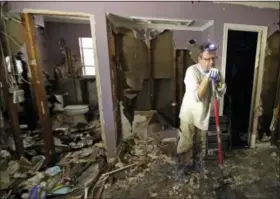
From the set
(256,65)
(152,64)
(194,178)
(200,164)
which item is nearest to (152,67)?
(152,64)

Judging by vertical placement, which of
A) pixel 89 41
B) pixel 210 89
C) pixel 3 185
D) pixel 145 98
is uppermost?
pixel 89 41

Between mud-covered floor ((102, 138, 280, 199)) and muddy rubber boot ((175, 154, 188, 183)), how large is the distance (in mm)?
49

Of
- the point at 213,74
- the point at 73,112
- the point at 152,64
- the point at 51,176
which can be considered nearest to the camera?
the point at 213,74

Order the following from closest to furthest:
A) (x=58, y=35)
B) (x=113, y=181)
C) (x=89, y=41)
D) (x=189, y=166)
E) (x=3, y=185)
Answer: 1. (x=3, y=185)
2. (x=113, y=181)
3. (x=189, y=166)
4. (x=58, y=35)
5. (x=89, y=41)

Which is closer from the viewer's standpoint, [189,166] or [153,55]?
[189,166]

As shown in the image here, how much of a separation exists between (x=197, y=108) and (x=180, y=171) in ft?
2.55

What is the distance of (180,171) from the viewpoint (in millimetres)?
1938

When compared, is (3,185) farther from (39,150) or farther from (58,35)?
(58,35)

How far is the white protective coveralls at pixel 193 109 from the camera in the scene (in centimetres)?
165

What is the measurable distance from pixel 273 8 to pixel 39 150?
354 centimetres

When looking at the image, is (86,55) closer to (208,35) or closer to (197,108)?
(208,35)

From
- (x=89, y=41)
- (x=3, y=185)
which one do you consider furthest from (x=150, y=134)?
(x=89, y=41)

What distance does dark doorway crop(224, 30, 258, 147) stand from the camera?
8.53 ft

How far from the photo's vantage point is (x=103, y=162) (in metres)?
2.05
